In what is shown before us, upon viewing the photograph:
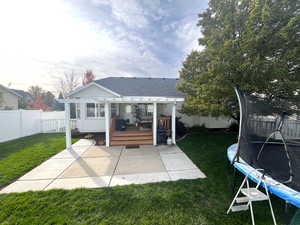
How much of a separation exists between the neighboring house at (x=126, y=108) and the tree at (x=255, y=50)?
7.57 ft

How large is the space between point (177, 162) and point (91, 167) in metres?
3.16

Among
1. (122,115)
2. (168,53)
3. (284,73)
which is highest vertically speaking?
(168,53)

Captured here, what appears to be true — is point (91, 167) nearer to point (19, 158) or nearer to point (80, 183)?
point (80, 183)

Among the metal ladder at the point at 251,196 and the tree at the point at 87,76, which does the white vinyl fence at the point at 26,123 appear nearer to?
the metal ladder at the point at 251,196

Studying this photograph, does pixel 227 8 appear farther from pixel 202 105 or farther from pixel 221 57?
pixel 202 105

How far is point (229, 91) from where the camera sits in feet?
16.2

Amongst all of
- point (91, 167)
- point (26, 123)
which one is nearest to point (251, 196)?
point (91, 167)

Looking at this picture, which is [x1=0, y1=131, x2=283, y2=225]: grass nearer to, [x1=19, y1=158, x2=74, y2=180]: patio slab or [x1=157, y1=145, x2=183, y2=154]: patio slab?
[x1=19, y1=158, x2=74, y2=180]: patio slab

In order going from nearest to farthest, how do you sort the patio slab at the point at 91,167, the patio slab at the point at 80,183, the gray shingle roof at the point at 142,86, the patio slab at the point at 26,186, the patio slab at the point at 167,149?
the patio slab at the point at 26,186, the patio slab at the point at 80,183, the patio slab at the point at 91,167, the patio slab at the point at 167,149, the gray shingle roof at the point at 142,86

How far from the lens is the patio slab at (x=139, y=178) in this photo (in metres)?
3.45

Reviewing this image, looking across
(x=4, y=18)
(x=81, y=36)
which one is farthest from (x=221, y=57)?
(x=4, y=18)

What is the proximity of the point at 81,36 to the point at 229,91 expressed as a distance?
343 inches

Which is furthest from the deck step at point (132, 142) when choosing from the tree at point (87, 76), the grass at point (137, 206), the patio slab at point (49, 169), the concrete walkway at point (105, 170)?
the tree at point (87, 76)

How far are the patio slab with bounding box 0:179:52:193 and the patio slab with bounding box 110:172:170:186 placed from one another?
185cm
